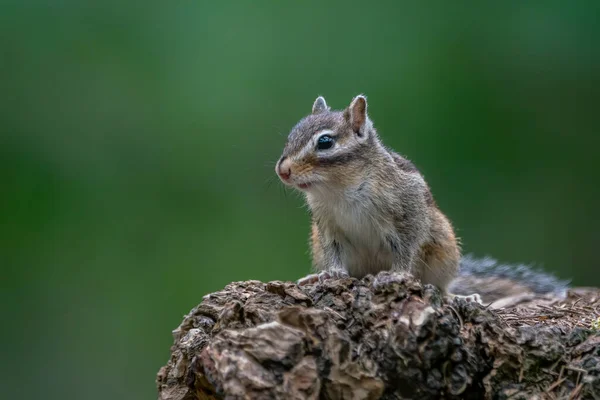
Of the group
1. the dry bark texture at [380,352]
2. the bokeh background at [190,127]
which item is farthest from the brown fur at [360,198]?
the bokeh background at [190,127]

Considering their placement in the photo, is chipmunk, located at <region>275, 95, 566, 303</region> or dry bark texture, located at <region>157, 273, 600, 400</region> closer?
dry bark texture, located at <region>157, 273, 600, 400</region>

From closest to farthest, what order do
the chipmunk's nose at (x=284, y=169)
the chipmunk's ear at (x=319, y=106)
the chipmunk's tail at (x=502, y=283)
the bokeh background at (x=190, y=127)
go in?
the chipmunk's nose at (x=284, y=169) < the chipmunk's ear at (x=319, y=106) < the chipmunk's tail at (x=502, y=283) < the bokeh background at (x=190, y=127)

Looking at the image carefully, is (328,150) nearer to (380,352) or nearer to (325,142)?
(325,142)

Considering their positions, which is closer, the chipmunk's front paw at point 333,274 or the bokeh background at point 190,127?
the chipmunk's front paw at point 333,274

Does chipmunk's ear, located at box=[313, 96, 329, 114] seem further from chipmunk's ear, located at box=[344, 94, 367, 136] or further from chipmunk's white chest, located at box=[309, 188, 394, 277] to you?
chipmunk's white chest, located at box=[309, 188, 394, 277]

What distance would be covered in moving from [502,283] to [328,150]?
214cm

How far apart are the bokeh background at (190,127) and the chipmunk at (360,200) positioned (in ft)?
7.42

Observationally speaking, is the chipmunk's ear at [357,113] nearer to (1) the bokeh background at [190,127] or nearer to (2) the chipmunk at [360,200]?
(2) the chipmunk at [360,200]

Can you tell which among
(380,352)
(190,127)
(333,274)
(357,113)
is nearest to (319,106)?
(357,113)

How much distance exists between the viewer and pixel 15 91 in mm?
6133

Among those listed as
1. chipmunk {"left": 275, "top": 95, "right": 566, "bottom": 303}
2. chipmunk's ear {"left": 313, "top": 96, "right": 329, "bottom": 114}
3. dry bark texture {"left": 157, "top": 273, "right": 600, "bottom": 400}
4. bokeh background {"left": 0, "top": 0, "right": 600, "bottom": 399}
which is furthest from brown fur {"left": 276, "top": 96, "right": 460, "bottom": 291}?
bokeh background {"left": 0, "top": 0, "right": 600, "bottom": 399}

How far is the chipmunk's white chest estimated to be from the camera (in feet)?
12.3

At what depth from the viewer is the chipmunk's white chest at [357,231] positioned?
12.3 feet

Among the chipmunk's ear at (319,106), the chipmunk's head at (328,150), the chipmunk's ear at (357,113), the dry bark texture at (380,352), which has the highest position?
the chipmunk's ear at (319,106)
